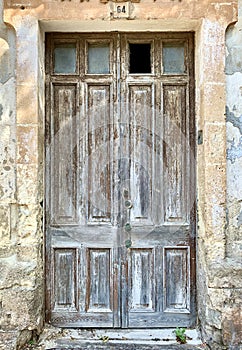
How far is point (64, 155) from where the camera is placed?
4500 mm

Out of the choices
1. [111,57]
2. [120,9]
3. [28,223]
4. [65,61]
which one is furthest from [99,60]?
[28,223]

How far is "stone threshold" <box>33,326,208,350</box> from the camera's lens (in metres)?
4.15

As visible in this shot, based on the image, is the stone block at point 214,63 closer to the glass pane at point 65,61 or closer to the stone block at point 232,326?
the glass pane at point 65,61

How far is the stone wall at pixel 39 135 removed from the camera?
4.14m

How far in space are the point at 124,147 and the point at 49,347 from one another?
193 centimetres

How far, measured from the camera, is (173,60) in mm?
4527

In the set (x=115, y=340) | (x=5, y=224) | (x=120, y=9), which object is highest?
(x=120, y=9)

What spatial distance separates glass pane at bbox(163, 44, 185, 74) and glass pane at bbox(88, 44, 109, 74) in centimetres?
56

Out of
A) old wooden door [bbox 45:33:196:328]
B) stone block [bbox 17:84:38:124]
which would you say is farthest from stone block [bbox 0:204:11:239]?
stone block [bbox 17:84:38:124]

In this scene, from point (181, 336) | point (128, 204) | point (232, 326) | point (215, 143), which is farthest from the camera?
point (128, 204)

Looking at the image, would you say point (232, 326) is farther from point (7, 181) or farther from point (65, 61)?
point (65, 61)

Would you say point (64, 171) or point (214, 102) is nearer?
point (214, 102)

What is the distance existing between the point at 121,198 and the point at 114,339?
1298 mm

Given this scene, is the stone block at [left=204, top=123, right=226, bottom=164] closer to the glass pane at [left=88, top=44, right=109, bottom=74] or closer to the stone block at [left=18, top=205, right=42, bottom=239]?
the glass pane at [left=88, top=44, right=109, bottom=74]
